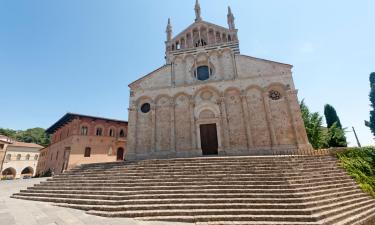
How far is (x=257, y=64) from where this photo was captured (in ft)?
Result: 54.0

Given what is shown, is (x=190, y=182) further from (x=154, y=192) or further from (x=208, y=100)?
(x=208, y=100)

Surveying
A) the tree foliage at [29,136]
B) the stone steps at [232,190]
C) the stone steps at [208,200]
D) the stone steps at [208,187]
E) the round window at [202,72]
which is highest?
the tree foliage at [29,136]

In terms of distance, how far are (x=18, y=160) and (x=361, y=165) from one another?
5549cm

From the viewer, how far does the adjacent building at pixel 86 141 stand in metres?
22.9

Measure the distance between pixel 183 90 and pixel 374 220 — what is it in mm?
14001

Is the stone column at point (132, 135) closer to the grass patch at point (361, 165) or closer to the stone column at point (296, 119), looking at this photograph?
the stone column at point (296, 119)

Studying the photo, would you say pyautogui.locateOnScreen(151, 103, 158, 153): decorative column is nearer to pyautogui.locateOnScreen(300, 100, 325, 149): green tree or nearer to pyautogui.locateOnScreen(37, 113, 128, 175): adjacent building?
pyautogui.locateOnScreen(37, 113, 128, 175): adjacent building

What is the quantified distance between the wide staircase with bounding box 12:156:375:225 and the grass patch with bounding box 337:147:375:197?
2.04 ft

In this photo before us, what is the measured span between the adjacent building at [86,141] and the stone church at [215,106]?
1039 centimetres

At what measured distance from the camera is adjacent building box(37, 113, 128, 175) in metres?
22.9

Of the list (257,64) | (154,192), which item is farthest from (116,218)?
(257,64)

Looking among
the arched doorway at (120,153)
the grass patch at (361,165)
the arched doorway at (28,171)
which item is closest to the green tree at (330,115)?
the grass patch at (361,165)

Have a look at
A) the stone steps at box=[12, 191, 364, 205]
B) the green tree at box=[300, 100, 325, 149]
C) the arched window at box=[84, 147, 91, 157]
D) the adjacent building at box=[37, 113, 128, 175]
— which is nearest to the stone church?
the green tree at box=[300, 100, 325, 149]

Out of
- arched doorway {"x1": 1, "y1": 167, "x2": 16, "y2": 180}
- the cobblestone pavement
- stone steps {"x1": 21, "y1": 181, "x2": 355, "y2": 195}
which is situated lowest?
the cobblestone pavement
